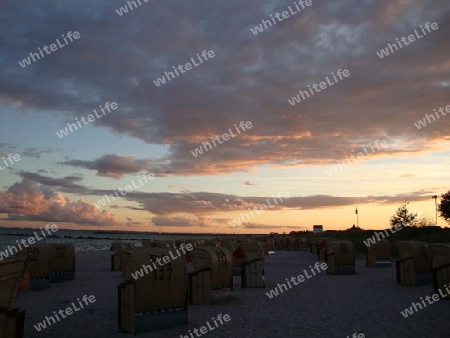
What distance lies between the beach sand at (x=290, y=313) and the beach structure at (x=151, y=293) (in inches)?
13.0

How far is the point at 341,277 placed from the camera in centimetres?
2489

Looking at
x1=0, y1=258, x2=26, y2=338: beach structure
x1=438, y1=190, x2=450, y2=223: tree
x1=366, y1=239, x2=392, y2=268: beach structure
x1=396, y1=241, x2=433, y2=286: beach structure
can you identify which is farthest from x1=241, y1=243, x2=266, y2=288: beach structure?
x1=438, y1=190, x2=450, y2=223: tree

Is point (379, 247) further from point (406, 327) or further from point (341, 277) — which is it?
point (406, 327)

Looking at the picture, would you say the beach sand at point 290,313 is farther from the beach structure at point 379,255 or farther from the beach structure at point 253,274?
the beach structure at point 379,255

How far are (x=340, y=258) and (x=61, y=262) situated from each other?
17014mm

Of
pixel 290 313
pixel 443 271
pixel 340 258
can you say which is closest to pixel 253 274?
pixel 290 313

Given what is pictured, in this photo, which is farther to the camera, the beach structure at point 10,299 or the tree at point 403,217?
the tree at point 403,217

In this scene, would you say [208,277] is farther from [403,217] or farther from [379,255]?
[403,217]

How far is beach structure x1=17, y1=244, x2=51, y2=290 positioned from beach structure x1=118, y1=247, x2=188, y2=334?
10579 mm

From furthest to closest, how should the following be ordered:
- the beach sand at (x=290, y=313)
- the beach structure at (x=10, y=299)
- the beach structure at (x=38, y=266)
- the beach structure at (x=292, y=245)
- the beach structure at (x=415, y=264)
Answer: the beach structure at (x=292, y=245) < the beach structure at (x=415, y=264) < the beach structure at (x=38, y=266) < the beach sand at (x=290, y=313) < the beach structure at (x=10, y=299)

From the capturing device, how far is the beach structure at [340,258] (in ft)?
86.1

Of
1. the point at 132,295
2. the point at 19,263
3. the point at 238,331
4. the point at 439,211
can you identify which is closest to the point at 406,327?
the point at 238,331

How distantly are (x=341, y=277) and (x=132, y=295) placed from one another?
1702 cm

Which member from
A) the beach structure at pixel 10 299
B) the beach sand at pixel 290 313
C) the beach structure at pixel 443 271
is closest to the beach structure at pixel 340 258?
the beach sand at pixel 290 313
